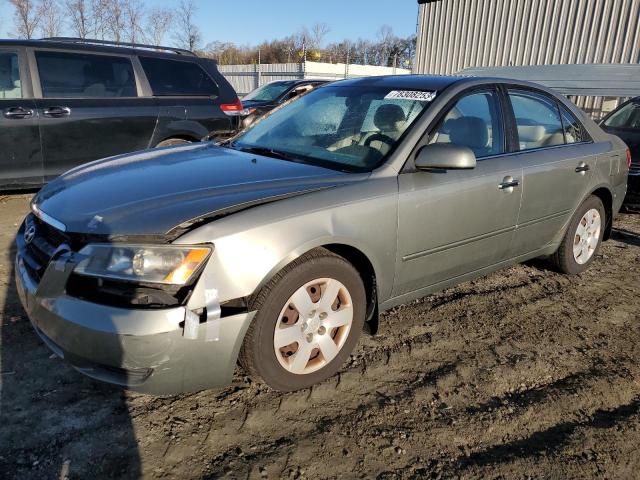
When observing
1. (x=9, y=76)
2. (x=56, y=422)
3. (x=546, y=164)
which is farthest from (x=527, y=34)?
(x=56, y=422)

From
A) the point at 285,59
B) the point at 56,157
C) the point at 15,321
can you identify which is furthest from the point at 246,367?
the point at 285,59

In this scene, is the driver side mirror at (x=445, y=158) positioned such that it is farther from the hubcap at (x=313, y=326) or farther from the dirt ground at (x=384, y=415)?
the dirt ground at (x=384, y=415)

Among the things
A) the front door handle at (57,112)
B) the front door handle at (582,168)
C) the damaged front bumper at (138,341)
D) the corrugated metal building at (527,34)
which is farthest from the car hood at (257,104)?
the damaged front bumper at (138,341)

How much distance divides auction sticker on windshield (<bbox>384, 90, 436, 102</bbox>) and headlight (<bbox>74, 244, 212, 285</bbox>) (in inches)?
70.6

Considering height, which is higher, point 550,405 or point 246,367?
point 246,367

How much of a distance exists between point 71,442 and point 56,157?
430cm

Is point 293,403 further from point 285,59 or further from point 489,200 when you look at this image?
point 285,59

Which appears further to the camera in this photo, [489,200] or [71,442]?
[489,200]

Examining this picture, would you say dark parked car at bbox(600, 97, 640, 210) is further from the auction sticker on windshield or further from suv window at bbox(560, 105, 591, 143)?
the auction sticker on windshield

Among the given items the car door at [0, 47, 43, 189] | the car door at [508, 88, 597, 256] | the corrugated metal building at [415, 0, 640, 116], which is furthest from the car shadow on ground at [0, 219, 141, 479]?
the corrugated metal building at [415, 0, 640, 116]

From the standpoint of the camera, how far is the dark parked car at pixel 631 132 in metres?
6.32

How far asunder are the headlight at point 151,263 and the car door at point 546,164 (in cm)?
242

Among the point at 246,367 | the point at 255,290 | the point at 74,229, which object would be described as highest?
the point at 74,229

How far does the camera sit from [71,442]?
2.22 meters
